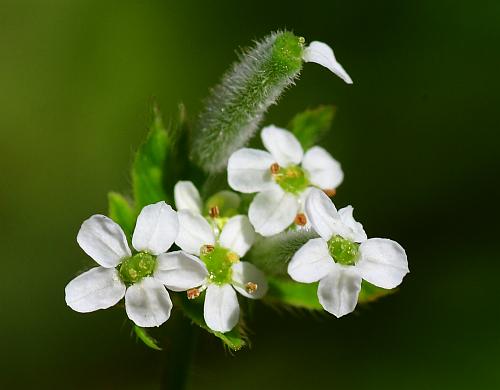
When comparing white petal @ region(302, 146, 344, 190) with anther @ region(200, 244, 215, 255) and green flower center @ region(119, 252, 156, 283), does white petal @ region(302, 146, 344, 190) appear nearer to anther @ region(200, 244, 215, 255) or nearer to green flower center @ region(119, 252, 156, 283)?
anther @ region(200, 244, 215, 255)

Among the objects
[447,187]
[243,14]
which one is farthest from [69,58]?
[447,187]

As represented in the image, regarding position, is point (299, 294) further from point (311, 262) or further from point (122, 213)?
point (122, 213)

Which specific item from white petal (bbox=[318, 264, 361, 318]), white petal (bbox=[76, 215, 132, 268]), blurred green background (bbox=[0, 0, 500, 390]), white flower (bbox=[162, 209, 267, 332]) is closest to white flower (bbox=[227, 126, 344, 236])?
white flower (bbox=[162, 209, 267, 332])

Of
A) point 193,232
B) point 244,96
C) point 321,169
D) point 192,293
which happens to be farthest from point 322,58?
point 192,293

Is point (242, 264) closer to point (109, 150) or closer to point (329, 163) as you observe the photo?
point (329, 163)

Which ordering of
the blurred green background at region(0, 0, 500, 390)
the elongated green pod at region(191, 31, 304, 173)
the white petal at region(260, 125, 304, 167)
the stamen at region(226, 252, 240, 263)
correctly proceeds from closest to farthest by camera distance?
the elongated green pod at region(191, 31, 304, 173) < the stamen at region(226, 252, 240, 263) < the white petal at region(260, 125, 304, 167) < the blurred green background at region(0, 0, 500, 390)
